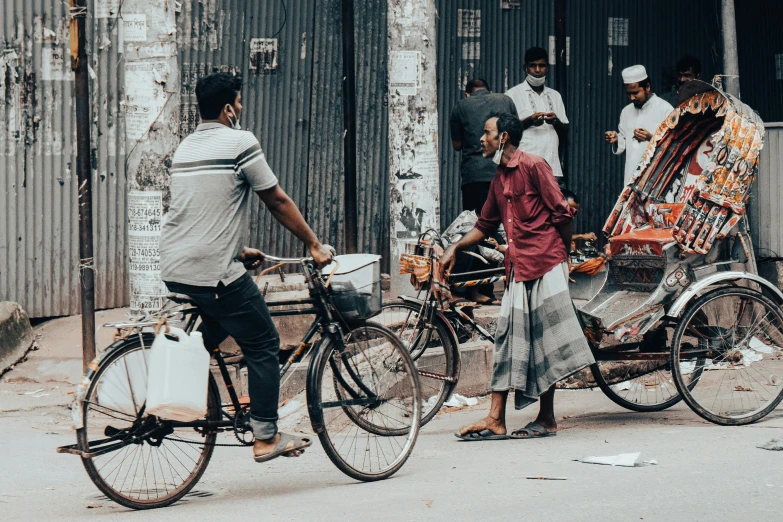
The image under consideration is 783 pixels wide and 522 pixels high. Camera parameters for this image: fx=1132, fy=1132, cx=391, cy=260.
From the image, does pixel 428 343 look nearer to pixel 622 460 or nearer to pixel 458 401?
pixel 458 401

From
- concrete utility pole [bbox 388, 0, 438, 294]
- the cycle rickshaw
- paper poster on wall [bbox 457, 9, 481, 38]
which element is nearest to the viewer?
the cycle rickshaw

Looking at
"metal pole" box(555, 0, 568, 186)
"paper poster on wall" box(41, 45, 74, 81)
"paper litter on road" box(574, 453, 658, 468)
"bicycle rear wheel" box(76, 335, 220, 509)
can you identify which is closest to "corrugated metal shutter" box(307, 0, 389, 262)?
"metal pole" box(555, 0, 568, 186)

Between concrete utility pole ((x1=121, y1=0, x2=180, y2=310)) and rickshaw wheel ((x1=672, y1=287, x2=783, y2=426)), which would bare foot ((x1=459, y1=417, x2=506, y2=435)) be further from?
concrete utility pole ((x1=121, y1=0, x2=180, y2=310))

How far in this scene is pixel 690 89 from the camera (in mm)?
7273

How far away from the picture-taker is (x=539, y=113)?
9.82 meters

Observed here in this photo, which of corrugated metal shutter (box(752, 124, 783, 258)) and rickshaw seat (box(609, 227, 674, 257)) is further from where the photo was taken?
corrugated metal shutter (box(752, 124, 783, 258))

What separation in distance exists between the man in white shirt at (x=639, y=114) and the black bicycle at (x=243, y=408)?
4.27 m

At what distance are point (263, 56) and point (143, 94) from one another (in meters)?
3.54

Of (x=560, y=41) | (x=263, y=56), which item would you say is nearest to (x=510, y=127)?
(x=263, y=56)

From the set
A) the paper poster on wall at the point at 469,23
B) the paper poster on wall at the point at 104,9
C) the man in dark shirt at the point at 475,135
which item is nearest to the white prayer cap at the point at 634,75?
the man in dark shirt at the point at 475,135

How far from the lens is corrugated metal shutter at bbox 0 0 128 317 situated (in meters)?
9.45

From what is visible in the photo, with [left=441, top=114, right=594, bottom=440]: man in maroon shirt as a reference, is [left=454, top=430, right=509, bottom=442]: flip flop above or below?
below

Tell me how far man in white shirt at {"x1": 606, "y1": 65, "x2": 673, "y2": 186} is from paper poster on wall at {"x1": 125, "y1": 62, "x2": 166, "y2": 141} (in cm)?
422

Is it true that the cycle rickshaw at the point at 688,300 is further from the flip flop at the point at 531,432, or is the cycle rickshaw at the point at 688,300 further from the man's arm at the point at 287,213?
the man's arm at the point at 287,213
